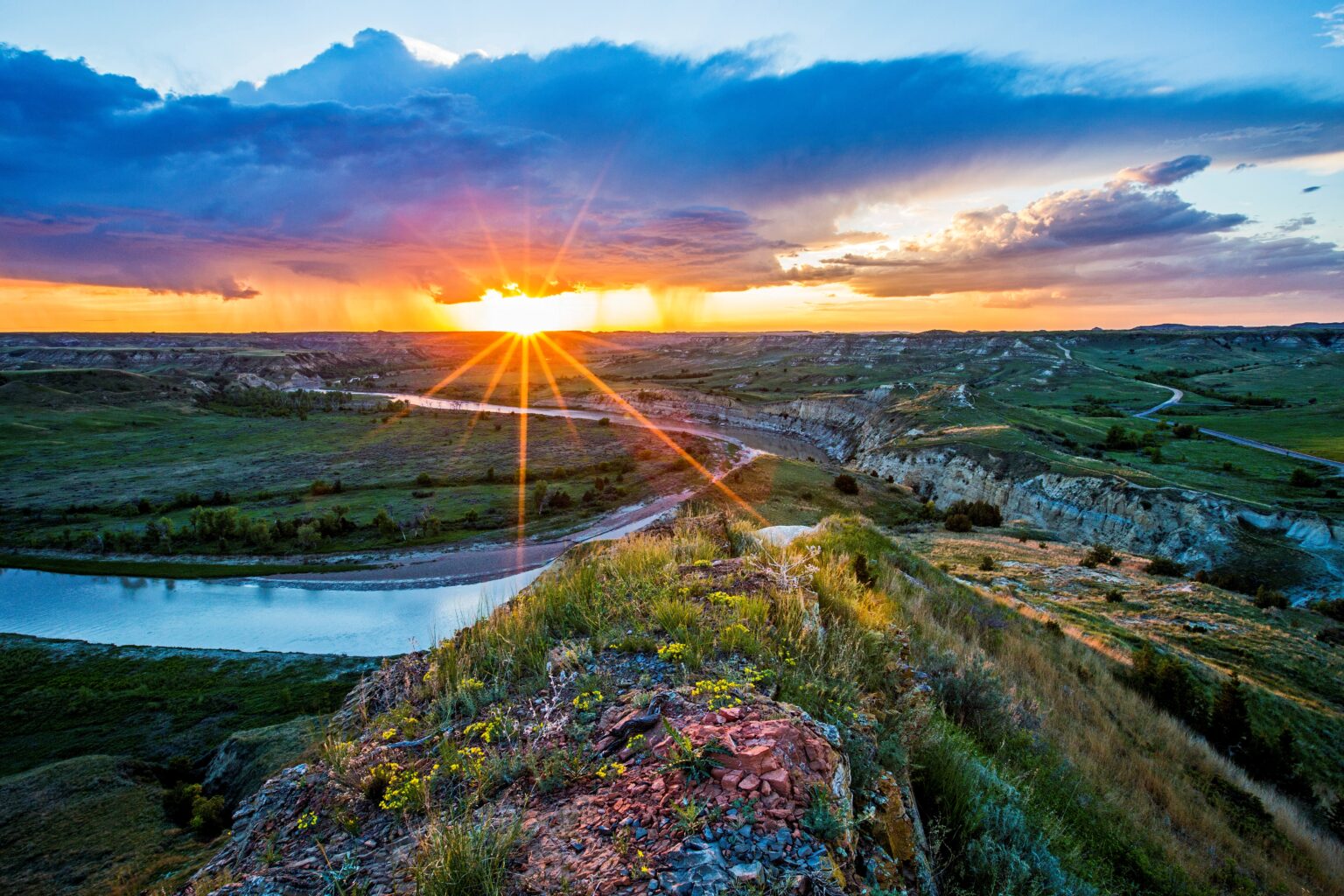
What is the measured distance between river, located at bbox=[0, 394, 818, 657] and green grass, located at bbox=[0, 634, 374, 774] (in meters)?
2.97

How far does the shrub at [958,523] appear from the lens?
129 ft

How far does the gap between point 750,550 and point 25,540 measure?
70.9 metres

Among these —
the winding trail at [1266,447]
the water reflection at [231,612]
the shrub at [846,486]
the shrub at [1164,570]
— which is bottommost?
the water reflection at [231,612]

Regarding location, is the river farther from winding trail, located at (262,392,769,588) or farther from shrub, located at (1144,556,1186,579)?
shrub, located at (1144,556,1186,579)

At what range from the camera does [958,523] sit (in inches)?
1561

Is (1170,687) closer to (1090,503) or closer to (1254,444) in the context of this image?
(1090,503)

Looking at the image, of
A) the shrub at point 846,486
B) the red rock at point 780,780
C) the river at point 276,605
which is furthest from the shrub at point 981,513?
the red rock at point 780,780

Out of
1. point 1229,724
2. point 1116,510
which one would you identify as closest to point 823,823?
point 1229,724

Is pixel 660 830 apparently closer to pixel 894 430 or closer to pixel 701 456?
pixel 701 456

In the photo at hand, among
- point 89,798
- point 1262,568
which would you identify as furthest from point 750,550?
point 1262,568

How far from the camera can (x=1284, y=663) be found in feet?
60.0

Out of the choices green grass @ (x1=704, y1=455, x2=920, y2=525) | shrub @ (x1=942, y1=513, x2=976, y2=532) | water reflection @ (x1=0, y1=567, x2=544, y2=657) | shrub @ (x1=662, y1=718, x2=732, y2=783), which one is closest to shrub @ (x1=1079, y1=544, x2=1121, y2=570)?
shrub @ (x1=942, y1=513, x2=976, y2=532)

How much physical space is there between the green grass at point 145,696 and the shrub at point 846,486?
39622mm

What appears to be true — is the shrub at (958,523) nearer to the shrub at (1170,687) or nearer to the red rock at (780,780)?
the shrub at (1170,687)
